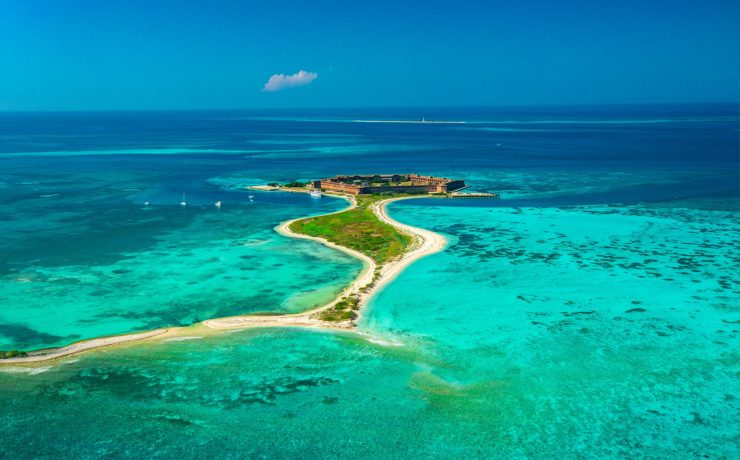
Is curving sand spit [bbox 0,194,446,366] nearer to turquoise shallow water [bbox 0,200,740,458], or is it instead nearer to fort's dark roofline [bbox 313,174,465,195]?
turquoise shallow water [bbox 0,200,740,458]

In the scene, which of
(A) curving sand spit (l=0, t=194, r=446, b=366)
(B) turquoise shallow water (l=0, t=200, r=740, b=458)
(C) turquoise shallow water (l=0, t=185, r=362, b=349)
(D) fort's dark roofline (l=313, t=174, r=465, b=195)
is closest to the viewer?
(B) turquoise shallow water (l=0, t=200, r=740, b=458)

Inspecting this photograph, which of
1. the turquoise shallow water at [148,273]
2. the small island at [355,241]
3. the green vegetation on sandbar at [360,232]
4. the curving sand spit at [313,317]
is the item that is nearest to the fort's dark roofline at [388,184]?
the small island at [355,241]

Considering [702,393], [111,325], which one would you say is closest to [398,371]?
[702,393]

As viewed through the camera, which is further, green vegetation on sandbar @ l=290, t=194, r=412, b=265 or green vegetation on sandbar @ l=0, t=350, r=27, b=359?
green vegetation on sandbar @ l=290, t=194, r=412, b=265

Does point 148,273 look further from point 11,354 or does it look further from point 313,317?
point 313,317

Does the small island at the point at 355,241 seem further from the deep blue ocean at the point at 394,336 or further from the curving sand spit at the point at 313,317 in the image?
the deep blue ocean at the point at 394,336

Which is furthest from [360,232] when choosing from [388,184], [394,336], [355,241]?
[388,184]

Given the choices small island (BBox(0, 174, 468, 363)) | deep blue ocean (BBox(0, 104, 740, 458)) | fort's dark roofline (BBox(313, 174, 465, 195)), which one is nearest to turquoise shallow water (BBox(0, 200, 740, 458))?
deep blue ocean (BBox(0, 104, 740, 458))
